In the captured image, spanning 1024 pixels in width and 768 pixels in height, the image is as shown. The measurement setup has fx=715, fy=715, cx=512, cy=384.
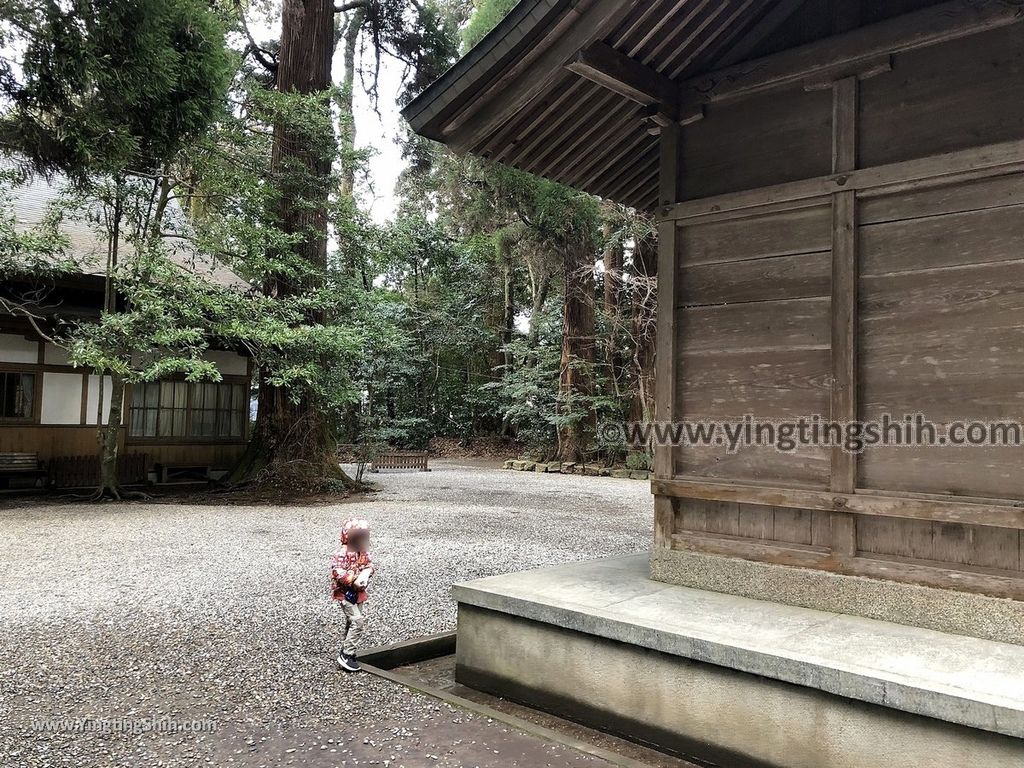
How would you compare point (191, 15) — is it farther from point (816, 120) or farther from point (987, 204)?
point (987, 204)

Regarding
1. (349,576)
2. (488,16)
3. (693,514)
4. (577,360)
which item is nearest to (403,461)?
(577,360)

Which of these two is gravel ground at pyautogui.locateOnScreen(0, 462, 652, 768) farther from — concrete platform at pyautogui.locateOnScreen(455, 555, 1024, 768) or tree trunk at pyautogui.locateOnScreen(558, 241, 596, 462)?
tree trunk at pyautogui.locateOnScreen(558, 241, 596, 462)

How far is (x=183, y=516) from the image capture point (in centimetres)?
1016

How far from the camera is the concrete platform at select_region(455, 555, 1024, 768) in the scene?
2443 millimetres

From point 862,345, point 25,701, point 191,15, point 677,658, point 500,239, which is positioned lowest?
point 25,701

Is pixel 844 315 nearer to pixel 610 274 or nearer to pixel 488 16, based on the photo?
pixel 488 16

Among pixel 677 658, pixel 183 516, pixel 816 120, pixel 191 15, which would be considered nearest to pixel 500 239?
pixel 183 516

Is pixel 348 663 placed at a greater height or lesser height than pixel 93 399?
lesser

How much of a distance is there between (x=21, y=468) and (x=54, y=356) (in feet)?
6.53

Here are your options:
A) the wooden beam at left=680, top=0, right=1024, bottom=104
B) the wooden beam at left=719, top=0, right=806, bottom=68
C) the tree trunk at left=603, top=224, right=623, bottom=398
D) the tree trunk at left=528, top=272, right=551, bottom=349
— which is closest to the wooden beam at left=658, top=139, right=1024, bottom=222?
the wooden beam at left=680, top=0, right=1024, bottom=104

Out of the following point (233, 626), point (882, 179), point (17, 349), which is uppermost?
point (882, 179)

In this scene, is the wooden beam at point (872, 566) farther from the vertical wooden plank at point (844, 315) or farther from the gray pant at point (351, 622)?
the gray pant at point (351, 622)

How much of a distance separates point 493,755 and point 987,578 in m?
2.27

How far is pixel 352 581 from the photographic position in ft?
13.6
